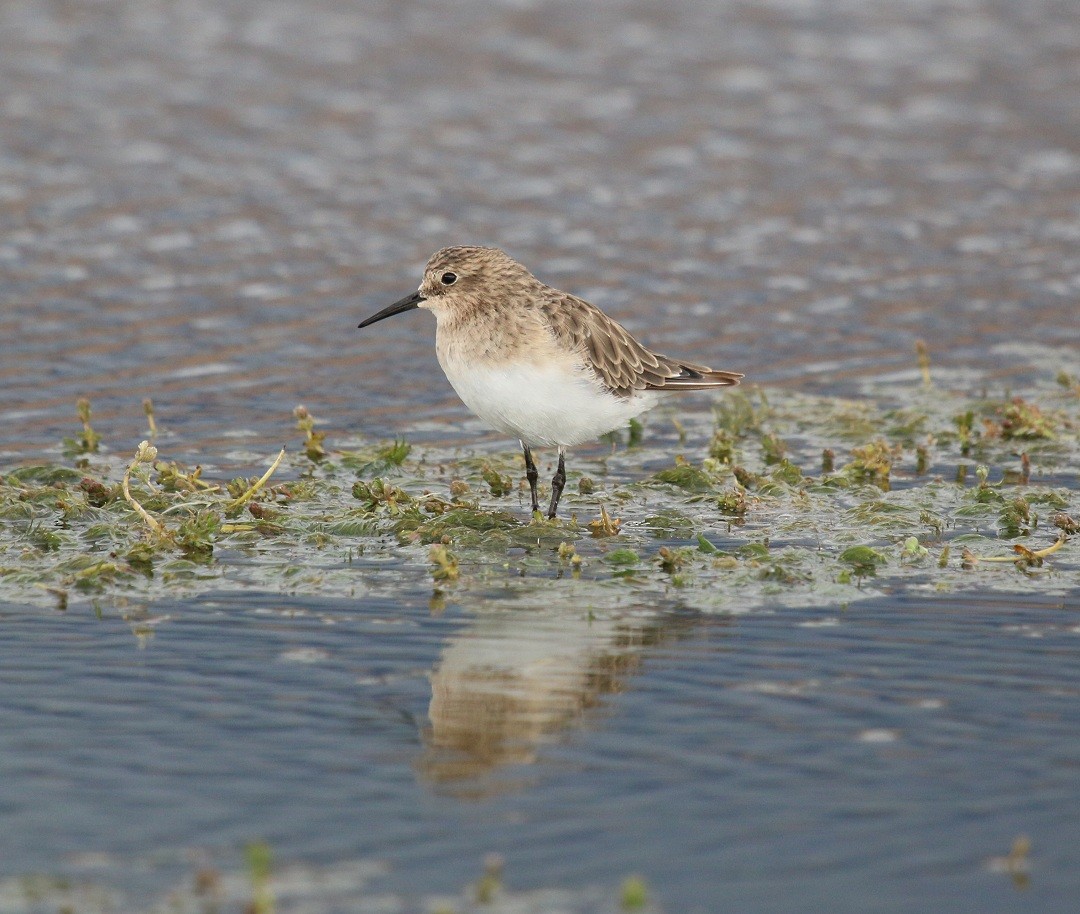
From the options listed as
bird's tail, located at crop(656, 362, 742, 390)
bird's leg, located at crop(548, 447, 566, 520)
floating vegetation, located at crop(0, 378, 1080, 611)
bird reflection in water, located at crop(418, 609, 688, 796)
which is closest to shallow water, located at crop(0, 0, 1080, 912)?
bird reflection in water, located at crop(418, 609, 688, 796)

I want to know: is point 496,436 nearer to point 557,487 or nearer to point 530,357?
point 557,487

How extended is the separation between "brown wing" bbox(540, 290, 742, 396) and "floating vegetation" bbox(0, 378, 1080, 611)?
0.63 metres

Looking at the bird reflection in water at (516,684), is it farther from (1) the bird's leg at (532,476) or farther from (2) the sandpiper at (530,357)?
(1) the bird's leg at (532,476)

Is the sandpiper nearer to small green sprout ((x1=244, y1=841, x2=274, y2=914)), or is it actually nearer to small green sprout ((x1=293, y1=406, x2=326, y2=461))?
small green sprout ((x1=293, y1=406, x2=326, y2=461))

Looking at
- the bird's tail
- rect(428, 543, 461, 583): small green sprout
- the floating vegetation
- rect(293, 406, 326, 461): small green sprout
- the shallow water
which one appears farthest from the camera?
rect(293, 406, 326, 461): small green sprout

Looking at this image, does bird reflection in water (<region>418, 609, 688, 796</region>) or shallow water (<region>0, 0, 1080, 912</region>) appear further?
bird reflection in water (<region>418, 609, 688, 796</region>)

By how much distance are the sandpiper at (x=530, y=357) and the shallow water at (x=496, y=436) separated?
120 centimetres

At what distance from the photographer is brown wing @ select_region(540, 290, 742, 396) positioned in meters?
11.6

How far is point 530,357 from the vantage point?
11.2m

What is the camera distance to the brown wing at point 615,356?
11.6 metres

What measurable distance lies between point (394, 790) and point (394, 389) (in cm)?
857

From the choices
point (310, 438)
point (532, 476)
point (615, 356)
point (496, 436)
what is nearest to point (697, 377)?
point (615, 356)

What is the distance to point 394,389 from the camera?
15.6 m

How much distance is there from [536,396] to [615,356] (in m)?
0.84
